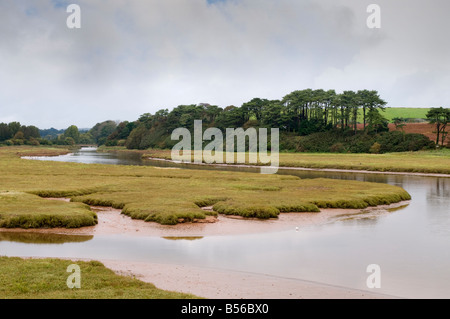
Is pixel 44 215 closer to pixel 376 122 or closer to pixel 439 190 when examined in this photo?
pixel 439 190

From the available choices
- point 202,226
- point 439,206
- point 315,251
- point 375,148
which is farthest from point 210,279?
point 375,148

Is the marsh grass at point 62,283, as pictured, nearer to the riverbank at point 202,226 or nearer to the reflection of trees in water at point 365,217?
the riverbank at point 202,226

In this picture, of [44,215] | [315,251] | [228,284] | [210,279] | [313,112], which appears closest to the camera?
[228,284]

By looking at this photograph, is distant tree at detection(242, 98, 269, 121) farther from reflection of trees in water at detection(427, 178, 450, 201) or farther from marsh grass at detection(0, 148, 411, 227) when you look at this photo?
marsh grass at detection(0, 148, 411, 227)

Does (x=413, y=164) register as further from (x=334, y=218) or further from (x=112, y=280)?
(x=112, y=280)

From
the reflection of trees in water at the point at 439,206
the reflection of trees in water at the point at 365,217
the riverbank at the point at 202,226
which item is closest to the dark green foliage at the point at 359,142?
the reflection of trees in water at the point at 439,206

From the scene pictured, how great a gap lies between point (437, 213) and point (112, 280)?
32421 mm

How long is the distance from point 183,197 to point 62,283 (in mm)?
26095

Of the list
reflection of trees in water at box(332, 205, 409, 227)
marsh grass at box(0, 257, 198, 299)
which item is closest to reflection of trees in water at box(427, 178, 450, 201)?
reflection of trees in water at box(332, 205, 409, 227)

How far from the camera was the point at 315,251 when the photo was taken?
26.9 m

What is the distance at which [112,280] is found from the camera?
64.2 feet

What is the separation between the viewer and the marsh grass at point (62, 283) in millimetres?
17234

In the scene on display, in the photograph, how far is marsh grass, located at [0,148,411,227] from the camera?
35.3m
